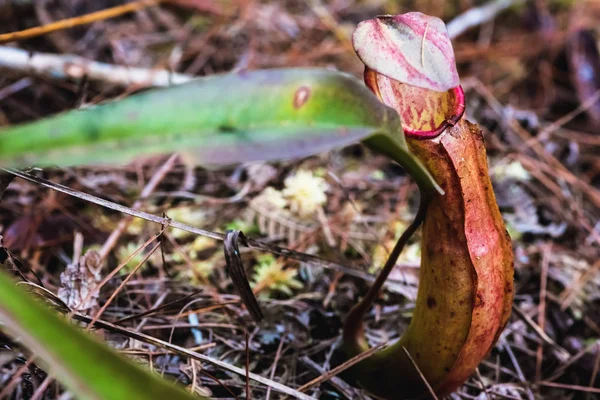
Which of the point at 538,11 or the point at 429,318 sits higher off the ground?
the point at 538,11

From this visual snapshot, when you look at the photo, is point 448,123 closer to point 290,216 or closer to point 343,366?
point 343,366

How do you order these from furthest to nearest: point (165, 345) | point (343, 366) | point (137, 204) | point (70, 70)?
point (70, 70), point (137, 204), point (343, 366), point (165, 345)

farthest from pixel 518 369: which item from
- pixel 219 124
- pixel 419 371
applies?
pixel 219 124

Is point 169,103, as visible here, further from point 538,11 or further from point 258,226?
point 538,11

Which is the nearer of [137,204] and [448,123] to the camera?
[448,123]

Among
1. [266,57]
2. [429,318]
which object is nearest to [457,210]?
[429,318]

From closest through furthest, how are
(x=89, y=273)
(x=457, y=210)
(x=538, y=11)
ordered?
(x=457, y=210), (x=89, y=273), (x=538, y=11)
